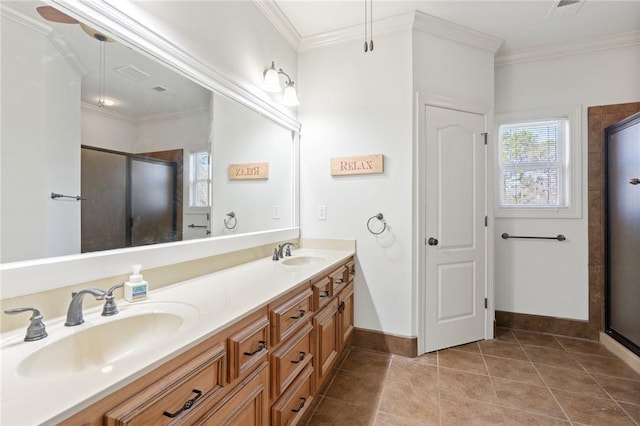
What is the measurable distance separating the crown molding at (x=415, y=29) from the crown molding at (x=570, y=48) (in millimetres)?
357

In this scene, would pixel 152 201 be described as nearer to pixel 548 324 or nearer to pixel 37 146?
pixel 37 146

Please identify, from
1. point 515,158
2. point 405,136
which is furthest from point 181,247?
point 515,158

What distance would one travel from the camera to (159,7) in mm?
1352

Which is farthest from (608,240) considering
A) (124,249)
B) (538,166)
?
(124,249)

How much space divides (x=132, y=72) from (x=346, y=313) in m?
2.02

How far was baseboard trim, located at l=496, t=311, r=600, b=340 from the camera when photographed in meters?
2.73

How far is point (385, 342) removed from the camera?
8.14ft

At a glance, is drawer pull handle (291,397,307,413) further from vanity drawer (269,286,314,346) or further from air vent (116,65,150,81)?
air vent (116,65,150,81)

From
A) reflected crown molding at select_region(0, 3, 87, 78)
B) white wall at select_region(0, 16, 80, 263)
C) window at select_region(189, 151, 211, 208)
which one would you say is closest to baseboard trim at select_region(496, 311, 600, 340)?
window at select_region(189, 151, 211, 208)

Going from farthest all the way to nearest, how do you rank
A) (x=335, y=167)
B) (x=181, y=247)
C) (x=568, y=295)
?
(x=568, y=295)
(x=335, y=167)
(x=181, y=247)

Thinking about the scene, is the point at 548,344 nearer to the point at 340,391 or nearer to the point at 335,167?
the point at 340,391

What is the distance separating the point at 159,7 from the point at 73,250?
1.13 meters

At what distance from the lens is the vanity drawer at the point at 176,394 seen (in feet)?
2.17

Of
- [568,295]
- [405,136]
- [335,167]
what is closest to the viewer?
[405,136]
